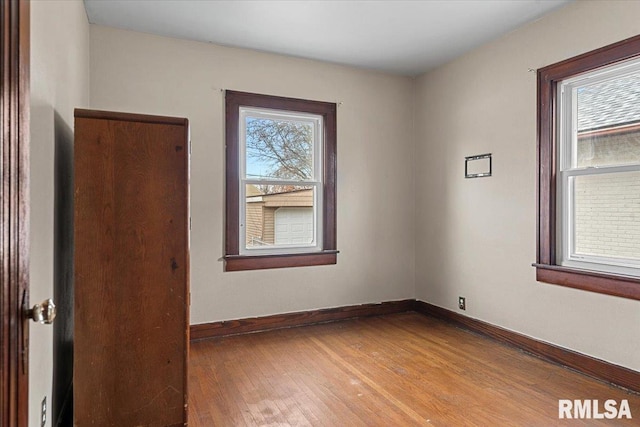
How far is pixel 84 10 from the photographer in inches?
117

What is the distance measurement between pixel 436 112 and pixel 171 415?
369 cm

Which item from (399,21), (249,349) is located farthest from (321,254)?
(399,21)

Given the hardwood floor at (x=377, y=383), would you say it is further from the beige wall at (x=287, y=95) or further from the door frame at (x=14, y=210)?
the door frame at (x=14, y=210)

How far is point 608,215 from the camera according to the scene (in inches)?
111

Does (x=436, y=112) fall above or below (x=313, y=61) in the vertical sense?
below

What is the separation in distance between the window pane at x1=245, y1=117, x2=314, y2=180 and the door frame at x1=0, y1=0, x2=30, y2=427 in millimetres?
2844

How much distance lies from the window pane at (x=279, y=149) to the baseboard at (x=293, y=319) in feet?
4.58

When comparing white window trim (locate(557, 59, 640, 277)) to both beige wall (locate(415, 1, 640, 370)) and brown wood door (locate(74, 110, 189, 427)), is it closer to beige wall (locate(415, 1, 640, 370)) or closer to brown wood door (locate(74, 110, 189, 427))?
beige wall (locate(415, 1, 640, 370))

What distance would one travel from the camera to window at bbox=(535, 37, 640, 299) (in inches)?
105

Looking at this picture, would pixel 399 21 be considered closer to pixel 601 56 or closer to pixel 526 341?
pixel 601 56

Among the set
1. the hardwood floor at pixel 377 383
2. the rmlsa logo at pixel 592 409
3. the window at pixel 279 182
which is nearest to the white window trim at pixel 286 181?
the window at pixel 279 182

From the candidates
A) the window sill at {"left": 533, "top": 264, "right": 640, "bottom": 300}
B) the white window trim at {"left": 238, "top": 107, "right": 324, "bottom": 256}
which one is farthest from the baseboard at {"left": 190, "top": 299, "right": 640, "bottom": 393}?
the white window trim at {"left": 238, "top": 107, "right": 324, "bottom": 256}

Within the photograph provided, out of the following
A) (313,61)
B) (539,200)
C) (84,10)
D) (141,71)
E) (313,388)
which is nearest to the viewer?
(313,388)

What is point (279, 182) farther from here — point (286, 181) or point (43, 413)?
point (43, 413)
